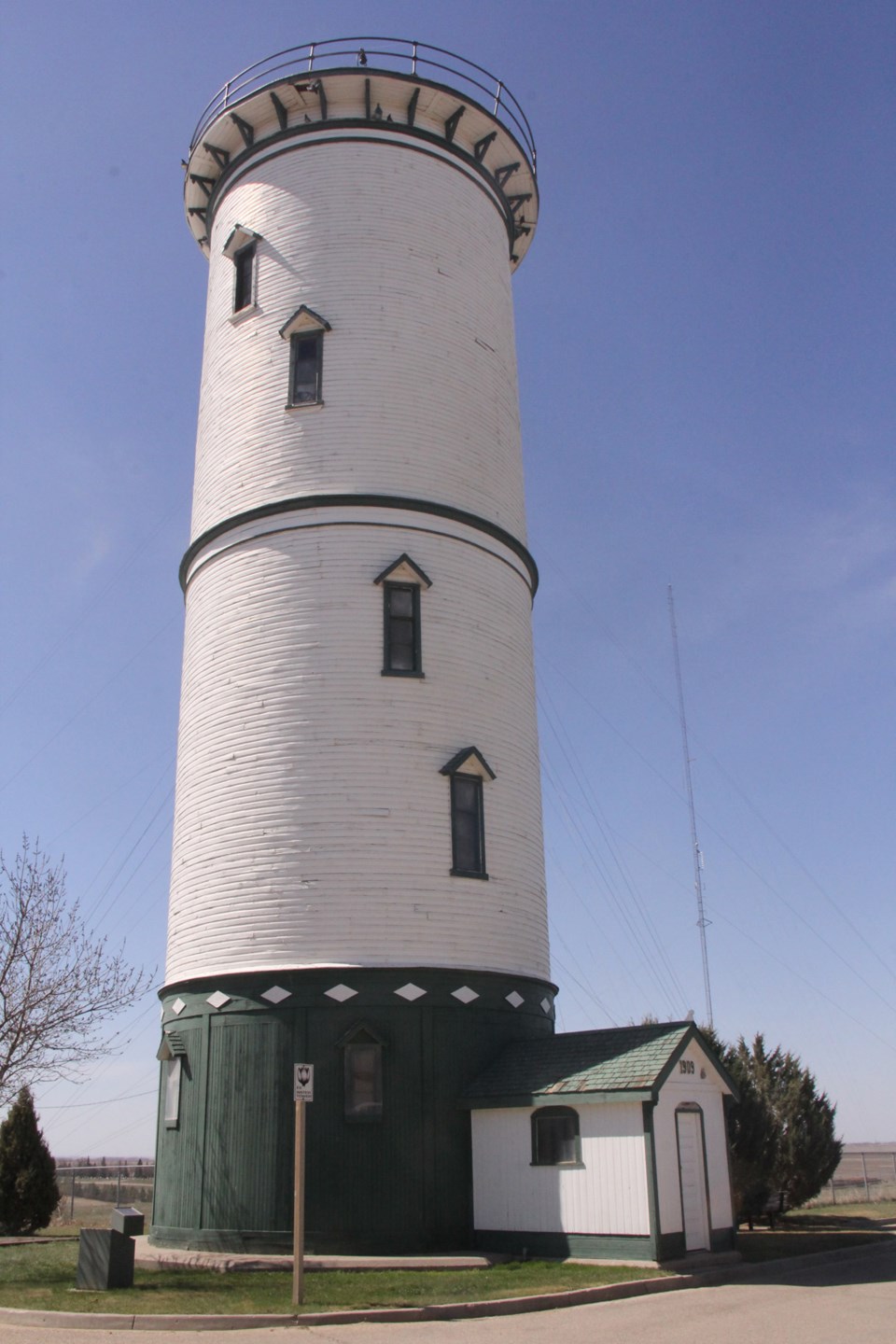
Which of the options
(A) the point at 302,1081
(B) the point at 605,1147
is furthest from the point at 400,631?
(A) the point at 302,1081

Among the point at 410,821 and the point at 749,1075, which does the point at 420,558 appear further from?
the point at 749,1075

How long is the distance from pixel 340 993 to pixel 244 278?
14205mm

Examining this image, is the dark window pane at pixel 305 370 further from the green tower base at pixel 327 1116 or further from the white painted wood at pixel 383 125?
the green tower base at pixel 327 1116

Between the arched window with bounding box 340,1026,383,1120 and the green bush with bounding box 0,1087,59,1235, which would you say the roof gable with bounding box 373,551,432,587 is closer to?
the arched window with bounding box 340,1026,383,1120

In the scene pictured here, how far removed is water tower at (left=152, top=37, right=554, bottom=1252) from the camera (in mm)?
18016

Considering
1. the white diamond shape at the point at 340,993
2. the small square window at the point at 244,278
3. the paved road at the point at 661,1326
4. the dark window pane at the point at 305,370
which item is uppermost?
the small square window at the point at 244,278

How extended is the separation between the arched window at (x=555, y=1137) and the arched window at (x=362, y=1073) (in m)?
2.32

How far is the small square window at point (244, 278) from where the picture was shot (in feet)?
78.1

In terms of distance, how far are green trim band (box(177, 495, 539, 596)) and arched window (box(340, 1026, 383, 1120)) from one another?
8790 millimetres

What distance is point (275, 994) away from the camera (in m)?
18.2

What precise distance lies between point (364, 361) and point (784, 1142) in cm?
1845

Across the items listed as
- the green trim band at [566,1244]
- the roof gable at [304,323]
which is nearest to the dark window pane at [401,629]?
the roof gable at [304,323]

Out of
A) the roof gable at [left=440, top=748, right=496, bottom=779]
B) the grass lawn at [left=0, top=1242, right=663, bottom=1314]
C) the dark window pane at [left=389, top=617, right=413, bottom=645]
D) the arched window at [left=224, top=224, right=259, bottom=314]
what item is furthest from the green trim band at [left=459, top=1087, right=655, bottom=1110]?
the arched window at [left=224, top=224, right=259, bottom=314]

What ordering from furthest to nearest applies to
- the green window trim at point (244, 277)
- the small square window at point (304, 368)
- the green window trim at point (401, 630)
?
the green window trim at point (244, 277)
the small square window at point (304, 368)
the green window trim at point (401, 630)
